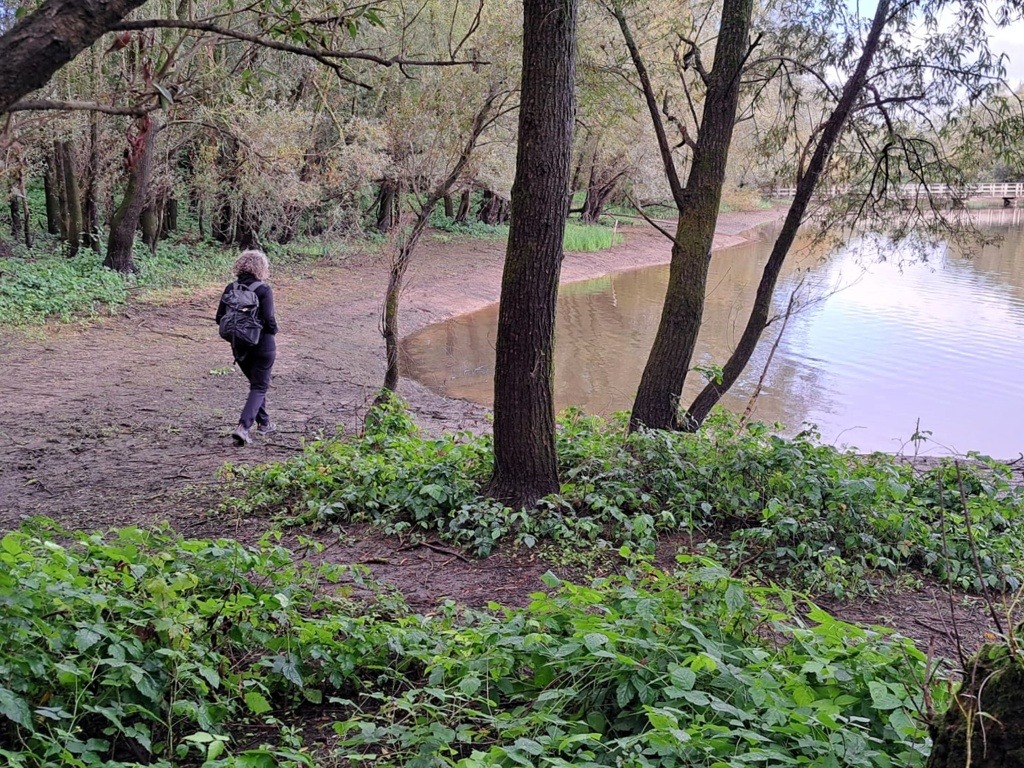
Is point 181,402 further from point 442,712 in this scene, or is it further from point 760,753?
point 760,753

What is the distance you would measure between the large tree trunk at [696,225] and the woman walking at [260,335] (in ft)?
11.7

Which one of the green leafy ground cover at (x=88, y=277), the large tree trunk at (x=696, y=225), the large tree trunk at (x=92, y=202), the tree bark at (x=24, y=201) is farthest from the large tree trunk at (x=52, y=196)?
the large tree trunk at (x=696, y=225)

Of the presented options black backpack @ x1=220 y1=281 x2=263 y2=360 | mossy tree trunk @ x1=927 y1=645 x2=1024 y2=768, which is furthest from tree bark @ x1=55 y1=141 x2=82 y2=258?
mossy tree trunk @ x1=927 y1=645 x2=1024 y2=768

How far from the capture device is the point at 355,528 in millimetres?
5820

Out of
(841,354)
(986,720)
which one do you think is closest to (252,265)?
(986,720)

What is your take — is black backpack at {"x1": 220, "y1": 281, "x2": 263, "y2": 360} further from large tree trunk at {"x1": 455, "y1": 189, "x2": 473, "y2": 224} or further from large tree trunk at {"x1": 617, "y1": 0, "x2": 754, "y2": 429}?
large tree trunk at {"x1": 455, "y1": 189, "x2": 473, "y2": 224}

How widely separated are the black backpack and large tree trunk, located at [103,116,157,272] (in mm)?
9779

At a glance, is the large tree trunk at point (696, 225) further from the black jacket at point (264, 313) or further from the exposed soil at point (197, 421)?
the black jacket at point (264, 313)

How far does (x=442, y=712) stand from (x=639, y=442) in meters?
3.81

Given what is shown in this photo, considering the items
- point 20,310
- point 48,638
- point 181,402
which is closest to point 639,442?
point 48,638

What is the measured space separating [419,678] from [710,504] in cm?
297

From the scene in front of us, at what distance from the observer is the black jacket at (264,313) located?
760cm

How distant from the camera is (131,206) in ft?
51.7

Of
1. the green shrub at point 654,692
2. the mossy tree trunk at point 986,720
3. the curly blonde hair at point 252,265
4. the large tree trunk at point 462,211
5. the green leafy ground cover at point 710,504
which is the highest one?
the large tree trunk at point 462,211
